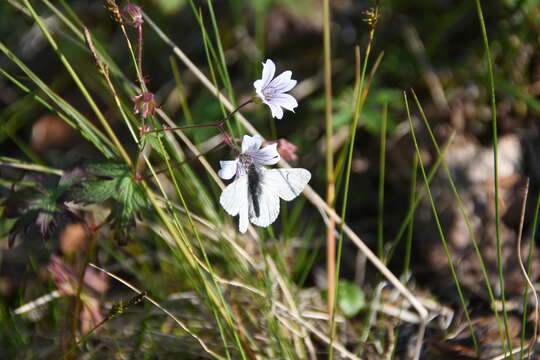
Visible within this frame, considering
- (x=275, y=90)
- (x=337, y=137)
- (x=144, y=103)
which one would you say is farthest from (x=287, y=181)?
(x=337, y=137)

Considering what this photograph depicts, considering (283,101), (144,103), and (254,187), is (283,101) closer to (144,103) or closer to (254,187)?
(254,187)

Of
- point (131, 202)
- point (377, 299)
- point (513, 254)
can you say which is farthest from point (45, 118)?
point (513, 254)

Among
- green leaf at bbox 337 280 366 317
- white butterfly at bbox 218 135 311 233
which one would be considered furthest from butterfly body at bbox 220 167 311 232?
green leaf at bbox 337 280 366 317

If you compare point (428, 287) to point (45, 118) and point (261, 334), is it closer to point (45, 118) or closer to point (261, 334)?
point (261, 334)

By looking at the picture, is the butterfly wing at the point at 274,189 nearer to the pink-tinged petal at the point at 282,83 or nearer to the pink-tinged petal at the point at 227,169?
the pink-tinged petal at the point at 227,169

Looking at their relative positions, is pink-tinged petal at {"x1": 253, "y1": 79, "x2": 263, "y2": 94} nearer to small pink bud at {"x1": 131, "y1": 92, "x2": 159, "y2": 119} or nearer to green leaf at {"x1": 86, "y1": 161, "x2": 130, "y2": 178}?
small pink bud at {"x1": 131, "y1": 92, "x2": 159, "y2": 119}
